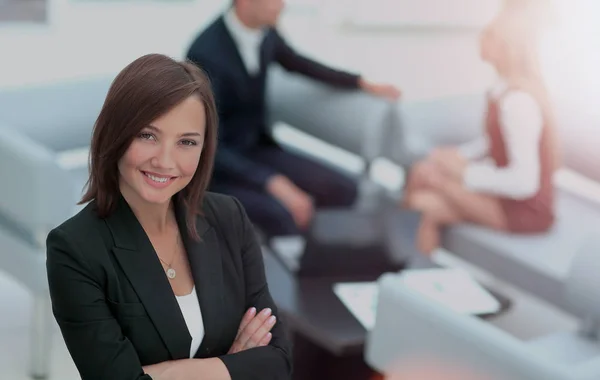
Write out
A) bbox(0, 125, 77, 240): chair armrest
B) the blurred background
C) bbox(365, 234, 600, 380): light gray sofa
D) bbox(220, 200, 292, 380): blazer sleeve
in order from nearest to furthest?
bbox(220, 200, 292, 380): blazer sleeve < bbox(365, 234, 600, 380): light gray sofa < bbox(0, 125, 77, 240): chair armrest < the blurred background

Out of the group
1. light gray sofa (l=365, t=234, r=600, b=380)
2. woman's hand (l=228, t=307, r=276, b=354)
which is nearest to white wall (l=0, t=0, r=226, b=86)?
light gray sofa (l=365, t=234, r=600, b=380)

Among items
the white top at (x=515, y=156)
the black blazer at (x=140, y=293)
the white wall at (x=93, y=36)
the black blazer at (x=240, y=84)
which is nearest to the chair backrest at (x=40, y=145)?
the white wall at (x=93, y=36)

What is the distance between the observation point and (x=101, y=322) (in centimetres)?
169

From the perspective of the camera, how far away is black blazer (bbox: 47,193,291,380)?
1684 mm

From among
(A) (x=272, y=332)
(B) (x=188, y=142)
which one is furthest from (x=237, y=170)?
(B) (x=188, y=142)

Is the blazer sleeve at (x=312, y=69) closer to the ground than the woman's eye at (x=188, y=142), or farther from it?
closer to the ground

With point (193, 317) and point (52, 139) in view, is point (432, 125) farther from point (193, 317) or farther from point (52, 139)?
point (193, 317)

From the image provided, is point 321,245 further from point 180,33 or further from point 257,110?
point 180,33

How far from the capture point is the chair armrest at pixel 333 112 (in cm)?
463

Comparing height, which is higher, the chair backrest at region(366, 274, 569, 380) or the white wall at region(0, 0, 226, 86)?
the white wall at region(0, 0, 226, 86)

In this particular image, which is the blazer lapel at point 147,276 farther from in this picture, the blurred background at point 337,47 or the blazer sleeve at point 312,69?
the blazer sleeve at point 312,69

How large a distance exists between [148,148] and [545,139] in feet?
9.31

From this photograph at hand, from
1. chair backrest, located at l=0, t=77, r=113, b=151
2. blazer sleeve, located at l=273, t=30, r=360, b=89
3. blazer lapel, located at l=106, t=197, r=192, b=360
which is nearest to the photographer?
blazer lapel, located at l=106, t=197, r=192, b=360

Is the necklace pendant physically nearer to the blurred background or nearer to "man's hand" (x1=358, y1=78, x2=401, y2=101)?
the blurred background
